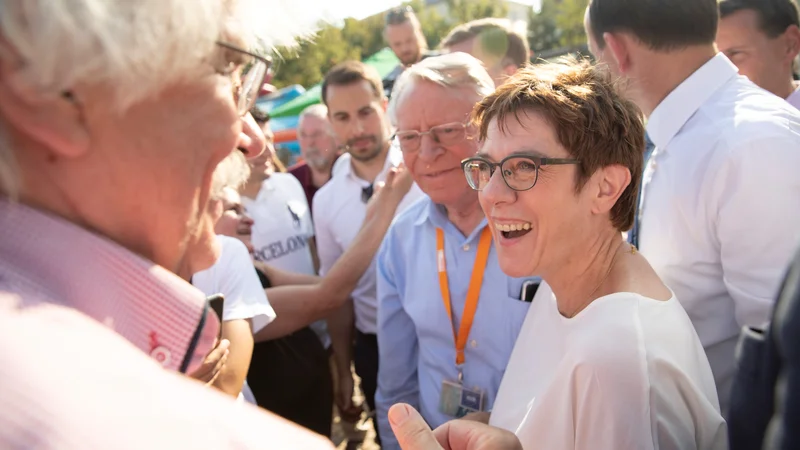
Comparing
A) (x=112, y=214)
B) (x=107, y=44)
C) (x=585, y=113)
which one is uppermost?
(x=107, y=44)

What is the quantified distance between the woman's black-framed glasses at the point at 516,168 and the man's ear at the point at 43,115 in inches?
53.6

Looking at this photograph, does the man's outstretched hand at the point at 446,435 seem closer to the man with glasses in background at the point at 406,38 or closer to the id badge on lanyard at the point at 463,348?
the id badge on lanyard at the point at 463,348

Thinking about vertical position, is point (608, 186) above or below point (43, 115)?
below

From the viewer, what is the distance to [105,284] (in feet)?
2.57

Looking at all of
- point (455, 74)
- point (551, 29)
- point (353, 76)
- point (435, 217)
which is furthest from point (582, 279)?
point (551, 29)

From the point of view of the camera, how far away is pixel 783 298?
0.74 m

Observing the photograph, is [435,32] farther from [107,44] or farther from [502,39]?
[107,44]

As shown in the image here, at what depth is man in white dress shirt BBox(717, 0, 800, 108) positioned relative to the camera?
351cm

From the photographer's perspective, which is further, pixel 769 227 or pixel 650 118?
pixel 650 118

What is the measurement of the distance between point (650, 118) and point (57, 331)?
259 cm

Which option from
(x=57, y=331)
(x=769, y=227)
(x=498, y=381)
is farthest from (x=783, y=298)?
(x=498, y=381)

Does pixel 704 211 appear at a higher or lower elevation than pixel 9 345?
lower

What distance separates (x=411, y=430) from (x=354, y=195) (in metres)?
2.97

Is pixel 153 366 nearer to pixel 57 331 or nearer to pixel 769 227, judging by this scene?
pixel 57 331
